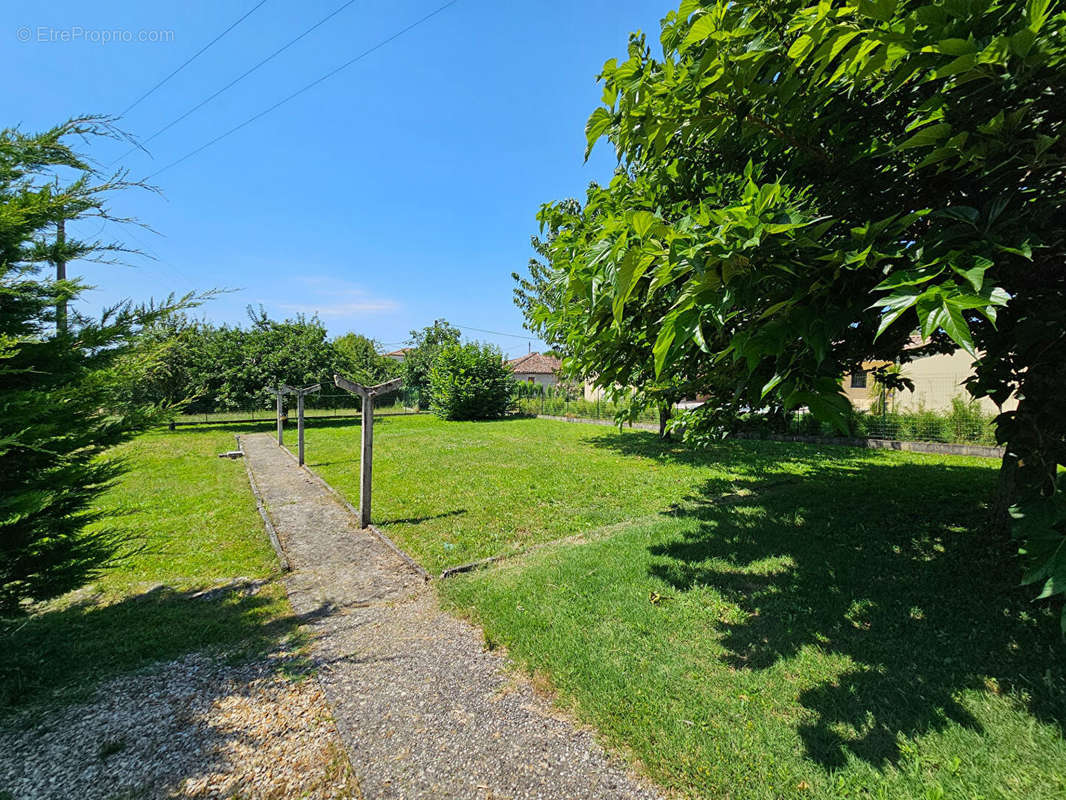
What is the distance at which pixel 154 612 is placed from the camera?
394cm

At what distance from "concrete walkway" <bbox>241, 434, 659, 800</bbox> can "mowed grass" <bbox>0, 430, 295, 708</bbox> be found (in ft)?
1.61

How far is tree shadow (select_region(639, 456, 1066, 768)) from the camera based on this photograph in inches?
96.0

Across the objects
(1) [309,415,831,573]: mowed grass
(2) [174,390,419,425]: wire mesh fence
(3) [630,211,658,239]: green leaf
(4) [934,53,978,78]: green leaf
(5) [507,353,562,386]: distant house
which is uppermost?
(5) [507,353,562,386]: distant house

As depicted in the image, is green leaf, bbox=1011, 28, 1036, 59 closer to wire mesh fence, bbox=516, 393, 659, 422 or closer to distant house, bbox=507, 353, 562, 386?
wire mesh fence, bbox=516, 393, 659, 422

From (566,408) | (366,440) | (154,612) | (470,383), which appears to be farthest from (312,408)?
(154,612)

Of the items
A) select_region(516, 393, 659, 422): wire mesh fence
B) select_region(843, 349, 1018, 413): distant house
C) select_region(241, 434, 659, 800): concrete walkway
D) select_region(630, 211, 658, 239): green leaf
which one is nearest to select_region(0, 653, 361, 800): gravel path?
select_region(241, 434, 659, 800): concrete walkway

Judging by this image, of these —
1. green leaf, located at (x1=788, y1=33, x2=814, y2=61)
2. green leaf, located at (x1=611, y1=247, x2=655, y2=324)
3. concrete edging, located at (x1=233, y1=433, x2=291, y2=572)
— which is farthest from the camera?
concrete edging, located at (x1=233, y1=433, x2=291, y2=572)

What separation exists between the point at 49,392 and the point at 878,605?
6.04 m

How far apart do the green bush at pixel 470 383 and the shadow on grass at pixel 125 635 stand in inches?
746

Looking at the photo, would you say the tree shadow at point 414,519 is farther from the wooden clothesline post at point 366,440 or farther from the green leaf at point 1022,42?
the green leaf at point 1022,42

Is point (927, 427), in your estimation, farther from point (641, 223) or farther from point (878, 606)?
point (641, 223)

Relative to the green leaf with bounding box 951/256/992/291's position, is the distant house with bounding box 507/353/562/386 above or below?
above

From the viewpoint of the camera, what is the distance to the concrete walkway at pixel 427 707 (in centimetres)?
218

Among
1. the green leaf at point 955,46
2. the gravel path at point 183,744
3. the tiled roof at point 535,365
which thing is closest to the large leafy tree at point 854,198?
the green leaf at point 955,46
